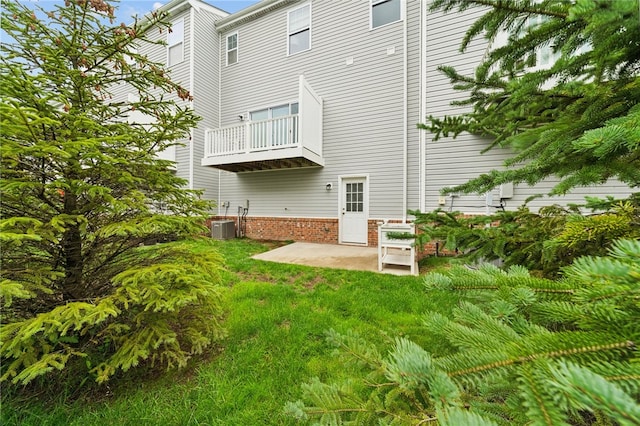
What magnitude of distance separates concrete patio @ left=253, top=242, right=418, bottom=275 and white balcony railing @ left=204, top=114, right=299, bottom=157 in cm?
299

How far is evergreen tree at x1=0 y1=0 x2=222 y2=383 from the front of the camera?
4.72 ft

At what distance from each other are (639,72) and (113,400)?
3419mm

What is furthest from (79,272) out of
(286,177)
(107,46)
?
(286,177)

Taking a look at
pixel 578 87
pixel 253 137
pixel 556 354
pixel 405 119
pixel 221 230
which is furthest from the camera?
pixel 221 230

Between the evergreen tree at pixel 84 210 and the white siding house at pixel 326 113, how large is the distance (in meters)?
5.42

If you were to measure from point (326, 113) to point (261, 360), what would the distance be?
752cm

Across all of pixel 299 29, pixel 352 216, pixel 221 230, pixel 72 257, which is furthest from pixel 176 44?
pixel 72 257

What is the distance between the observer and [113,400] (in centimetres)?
169

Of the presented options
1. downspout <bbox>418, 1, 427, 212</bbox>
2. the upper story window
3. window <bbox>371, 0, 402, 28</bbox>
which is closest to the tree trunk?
downspout <bbox>418, 1, 427, 212</bbox>

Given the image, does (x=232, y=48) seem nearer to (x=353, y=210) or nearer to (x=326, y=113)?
(x=326, y=113)

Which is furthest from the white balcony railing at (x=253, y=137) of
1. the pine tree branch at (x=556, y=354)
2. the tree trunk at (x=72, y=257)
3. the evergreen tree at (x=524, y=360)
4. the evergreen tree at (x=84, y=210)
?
the pine tree branch at (x=556, y=354)

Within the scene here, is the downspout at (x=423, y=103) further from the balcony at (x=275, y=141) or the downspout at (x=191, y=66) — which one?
the downspout at (x=191, y=66)

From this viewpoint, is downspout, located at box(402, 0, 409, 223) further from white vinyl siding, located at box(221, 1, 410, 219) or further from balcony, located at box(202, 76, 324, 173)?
balcony, located at box(202, 76, 324, 173)

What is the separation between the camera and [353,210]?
7.85 m
